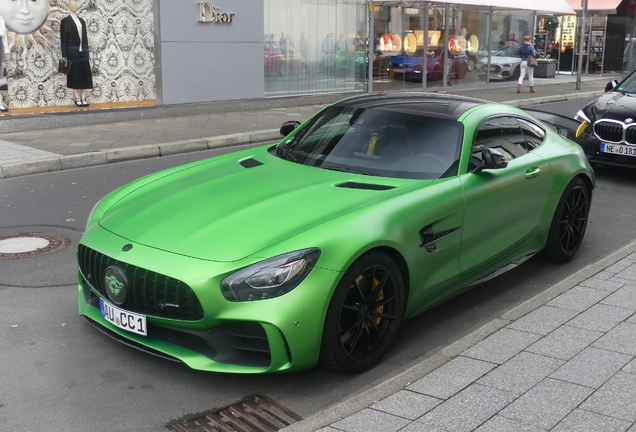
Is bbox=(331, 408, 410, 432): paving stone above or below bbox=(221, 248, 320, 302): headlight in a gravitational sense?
below

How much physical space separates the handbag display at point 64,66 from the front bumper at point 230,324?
11.5 metres

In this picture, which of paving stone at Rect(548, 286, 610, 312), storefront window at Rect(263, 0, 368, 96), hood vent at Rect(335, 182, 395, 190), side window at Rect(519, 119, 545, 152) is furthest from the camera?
storefront window at Rect(263, 0, 368, 96)

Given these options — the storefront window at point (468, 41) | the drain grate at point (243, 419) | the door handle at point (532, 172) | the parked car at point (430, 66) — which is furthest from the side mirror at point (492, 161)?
the storefront window at point (468, 41)

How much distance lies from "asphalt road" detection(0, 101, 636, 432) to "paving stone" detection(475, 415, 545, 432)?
2.96 feet

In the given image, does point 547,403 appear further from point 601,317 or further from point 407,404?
point 601,317

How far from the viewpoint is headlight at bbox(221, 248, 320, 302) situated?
139 inches

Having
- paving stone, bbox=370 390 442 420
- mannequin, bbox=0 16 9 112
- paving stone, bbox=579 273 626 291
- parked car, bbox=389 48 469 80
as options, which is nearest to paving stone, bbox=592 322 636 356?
paving stone, bbox=579 273 626 291

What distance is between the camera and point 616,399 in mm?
3369

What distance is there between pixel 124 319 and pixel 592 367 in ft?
8.08

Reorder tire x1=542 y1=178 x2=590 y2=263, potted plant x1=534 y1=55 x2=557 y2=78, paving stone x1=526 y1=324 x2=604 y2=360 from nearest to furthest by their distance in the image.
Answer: paving stone x1=526 y1=324 x2=604 y2=360, tire x1=542 y1=178 x2=590 y2=263, potted plant x1=534 y1=55 x2=557 y2=78

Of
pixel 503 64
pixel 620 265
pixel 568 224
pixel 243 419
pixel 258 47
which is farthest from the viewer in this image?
pixel 503 64

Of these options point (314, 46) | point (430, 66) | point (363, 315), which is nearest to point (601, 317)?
point (363, 315)

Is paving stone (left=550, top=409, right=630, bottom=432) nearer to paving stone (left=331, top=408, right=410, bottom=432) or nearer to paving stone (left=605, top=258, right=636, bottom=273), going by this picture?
paving stone (left=331, top=408, right=410, bottom=432)

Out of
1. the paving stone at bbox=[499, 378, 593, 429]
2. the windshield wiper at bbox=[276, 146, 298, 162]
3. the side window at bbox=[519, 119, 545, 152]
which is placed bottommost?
the paving stone at bbox=[499, 378, 593, 429]
